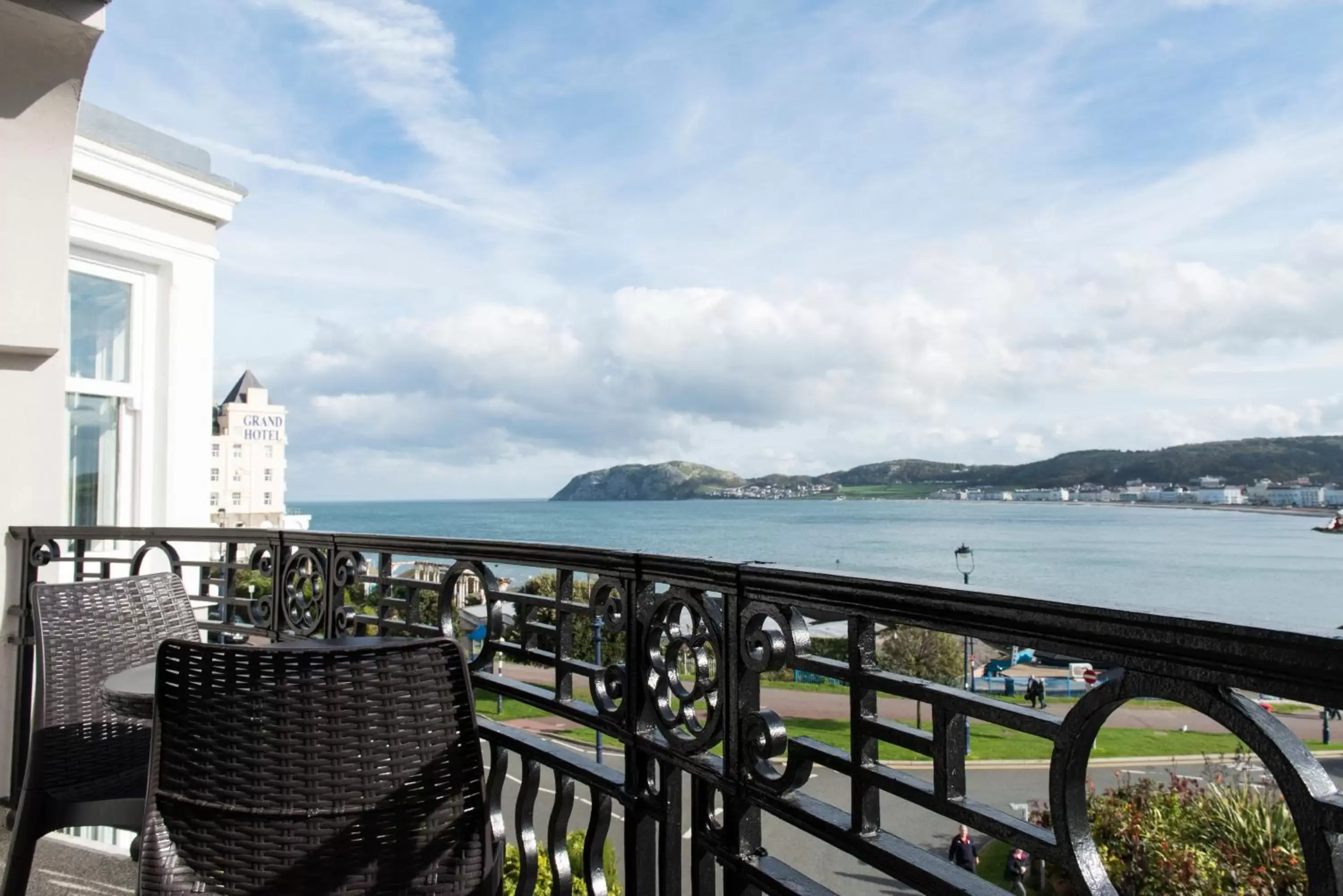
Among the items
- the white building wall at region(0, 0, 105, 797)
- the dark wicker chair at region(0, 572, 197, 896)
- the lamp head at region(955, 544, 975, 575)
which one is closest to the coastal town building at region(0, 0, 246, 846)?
the white building wall at region(0, 0, 105, 797)

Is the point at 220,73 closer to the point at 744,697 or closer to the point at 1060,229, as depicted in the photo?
the point at 744,697

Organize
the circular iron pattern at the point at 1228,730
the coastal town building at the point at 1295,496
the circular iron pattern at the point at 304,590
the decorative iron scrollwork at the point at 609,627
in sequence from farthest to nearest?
the coastal town building at the point at 1295,496 < the circular iron pattern at the point at 304,590 < the decorative iron scrollwork at the point at 609,627 < the circular iron pattern at the point at 1228,730

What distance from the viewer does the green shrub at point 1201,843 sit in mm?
12547

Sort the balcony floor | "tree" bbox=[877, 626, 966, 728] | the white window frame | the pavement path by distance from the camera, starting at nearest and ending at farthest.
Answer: the balcony floor < the white window frame < the pavement path < "tree" bbox=[877, 626, 966, 728]

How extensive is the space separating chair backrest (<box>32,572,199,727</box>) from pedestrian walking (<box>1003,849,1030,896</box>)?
204cm

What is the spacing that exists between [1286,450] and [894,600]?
52.6 meters

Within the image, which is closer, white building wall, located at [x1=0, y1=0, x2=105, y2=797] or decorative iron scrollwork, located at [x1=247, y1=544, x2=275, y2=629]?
white building wall, located at [x1=0, y1=0, x2=105, y2=797]

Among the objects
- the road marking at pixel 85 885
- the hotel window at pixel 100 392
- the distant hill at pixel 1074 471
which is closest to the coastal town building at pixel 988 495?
the distant hill at pixel 1074 471

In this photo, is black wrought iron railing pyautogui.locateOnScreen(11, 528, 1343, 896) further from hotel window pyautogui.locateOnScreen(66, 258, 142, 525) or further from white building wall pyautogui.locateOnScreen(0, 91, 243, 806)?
hotel window pyautogui.locateOnScreen(66, 258, 142, 525)

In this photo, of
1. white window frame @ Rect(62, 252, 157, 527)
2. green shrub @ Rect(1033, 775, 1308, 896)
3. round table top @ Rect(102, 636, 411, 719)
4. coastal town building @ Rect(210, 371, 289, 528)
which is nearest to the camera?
round table top @ Rect(102, 636, 411, 719)

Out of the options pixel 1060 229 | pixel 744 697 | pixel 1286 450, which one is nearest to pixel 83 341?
pixel 744 697

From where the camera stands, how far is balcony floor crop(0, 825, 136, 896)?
280 cm

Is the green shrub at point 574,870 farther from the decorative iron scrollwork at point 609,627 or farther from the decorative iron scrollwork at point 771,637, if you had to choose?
the decorative iron scrollwork at point 771,637

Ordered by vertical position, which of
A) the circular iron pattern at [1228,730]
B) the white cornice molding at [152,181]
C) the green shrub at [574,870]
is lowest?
the green shrub at [574,870]
